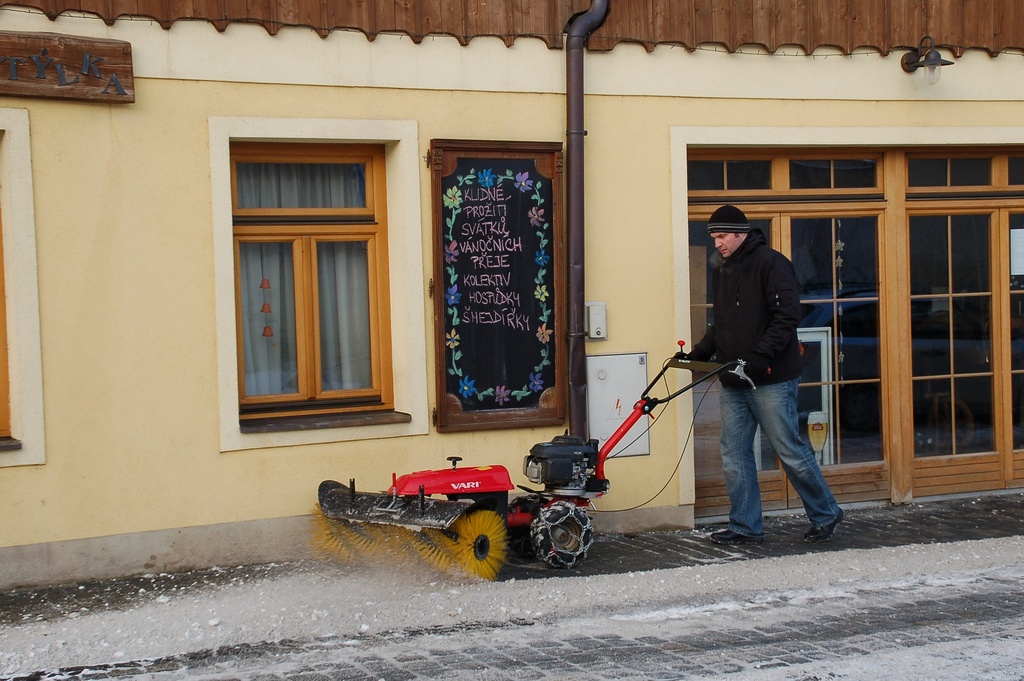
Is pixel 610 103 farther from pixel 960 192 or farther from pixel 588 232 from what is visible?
pixel 960 192

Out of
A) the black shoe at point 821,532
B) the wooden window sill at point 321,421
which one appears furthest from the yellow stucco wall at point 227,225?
the black shoe at point 821,532

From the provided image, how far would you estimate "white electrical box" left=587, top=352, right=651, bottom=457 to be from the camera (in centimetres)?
823

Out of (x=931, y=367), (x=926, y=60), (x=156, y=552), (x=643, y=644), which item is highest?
(x=926, y=60)

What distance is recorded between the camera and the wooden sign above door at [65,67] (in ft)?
22.1

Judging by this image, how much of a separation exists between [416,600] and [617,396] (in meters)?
2.32

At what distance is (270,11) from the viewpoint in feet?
24.2

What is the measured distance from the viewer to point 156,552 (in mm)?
7180

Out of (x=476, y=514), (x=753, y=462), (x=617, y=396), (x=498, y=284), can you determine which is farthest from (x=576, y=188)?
(x=476, y=514)

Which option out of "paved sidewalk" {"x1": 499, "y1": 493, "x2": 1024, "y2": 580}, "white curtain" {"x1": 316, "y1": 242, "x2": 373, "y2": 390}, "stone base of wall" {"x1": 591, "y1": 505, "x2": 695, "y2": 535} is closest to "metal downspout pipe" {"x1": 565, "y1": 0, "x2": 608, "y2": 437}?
"stone base of wall" {"x1": 591, "y1": 505, "x2": 695, "y2": 535}

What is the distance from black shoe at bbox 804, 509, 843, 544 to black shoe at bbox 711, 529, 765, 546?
307 millimetres

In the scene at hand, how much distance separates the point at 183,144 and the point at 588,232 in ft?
8.59

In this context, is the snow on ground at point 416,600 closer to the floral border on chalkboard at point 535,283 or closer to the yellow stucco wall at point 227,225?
the yellow stucco wall at point 227,225

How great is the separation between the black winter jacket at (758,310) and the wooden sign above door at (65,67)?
3752 millimetres

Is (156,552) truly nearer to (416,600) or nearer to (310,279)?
(416,600)
